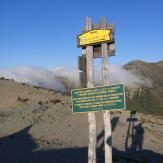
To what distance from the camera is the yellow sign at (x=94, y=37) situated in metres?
15.3

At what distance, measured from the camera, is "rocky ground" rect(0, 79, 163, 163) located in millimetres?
22688

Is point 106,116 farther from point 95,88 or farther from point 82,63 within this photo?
point 82,63

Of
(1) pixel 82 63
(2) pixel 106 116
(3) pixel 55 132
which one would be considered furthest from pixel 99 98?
(3) pixel 55 132

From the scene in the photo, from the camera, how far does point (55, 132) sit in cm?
3095

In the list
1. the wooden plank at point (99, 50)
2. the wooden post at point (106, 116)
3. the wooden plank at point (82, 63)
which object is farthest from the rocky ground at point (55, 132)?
the wooden plank at point (99, 50)

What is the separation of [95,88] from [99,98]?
41cm

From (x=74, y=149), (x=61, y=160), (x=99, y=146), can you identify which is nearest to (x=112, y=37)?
(x=61, y=160)

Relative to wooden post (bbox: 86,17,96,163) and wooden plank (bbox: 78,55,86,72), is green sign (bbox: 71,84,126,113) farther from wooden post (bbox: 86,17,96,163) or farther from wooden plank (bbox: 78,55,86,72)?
wooden plank (bbox: 78,55,86,72)

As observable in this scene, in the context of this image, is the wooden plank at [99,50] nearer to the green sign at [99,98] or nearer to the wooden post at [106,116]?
the wooden post at [106,116]

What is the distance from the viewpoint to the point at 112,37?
15.3 m

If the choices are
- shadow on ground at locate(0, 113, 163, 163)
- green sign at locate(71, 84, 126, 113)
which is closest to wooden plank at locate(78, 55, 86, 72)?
green sign at locate(71, 84, 126, 113)

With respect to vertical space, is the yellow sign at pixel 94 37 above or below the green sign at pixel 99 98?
above

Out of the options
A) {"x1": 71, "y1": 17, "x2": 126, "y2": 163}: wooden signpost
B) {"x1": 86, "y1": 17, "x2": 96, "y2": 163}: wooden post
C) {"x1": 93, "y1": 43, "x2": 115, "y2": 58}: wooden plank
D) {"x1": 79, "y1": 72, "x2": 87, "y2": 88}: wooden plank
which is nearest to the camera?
{"x1": 71, "y1": 17, "x2": 126, "y2": 163}: wooden signpost

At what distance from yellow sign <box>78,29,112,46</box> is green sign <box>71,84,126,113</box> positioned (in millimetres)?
2028
